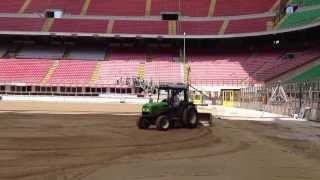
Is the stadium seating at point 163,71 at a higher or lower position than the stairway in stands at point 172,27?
lower

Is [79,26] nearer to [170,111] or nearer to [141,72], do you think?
[141,72]

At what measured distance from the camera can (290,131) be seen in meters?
25.7

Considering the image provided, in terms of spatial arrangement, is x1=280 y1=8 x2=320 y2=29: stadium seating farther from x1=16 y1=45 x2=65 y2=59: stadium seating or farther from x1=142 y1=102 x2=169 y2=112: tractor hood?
x1=142 y1=102 x2=169 y2=112: tractor hood

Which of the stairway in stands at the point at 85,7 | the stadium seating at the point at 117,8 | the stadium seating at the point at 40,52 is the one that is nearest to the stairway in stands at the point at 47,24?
the stadium seating at the point at 40,52

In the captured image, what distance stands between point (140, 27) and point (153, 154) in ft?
201

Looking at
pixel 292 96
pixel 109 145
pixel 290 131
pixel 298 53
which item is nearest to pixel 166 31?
pixel 298 53

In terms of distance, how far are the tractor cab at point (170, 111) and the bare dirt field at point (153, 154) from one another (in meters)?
0.72

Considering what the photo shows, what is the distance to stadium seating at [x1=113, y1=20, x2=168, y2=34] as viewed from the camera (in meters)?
75.4

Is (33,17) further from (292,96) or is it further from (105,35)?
(292,96)

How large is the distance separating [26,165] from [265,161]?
6058mm

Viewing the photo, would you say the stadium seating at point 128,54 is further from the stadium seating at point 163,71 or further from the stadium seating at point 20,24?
the stadium seating at point 20,24

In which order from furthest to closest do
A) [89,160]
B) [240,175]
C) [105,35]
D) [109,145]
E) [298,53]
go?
[105,35], [298,53], [109,145], [89,160], [240,175]

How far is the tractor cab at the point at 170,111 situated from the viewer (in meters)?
23.7

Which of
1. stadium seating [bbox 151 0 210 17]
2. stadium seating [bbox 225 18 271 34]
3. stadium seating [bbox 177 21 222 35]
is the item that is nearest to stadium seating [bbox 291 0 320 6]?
stadium seating [bbox 225 18 271 34]
